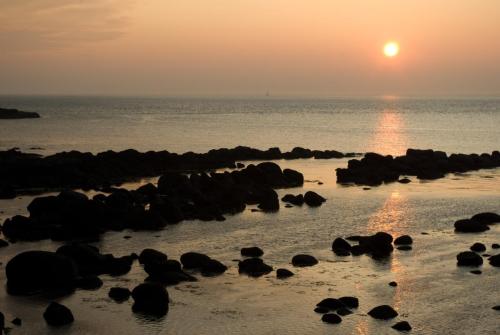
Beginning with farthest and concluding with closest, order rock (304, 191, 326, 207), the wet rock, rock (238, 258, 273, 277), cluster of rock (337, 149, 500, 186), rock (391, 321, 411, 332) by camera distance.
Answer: cluster of rock (337, 149, 500, 186), the wet rock, rock (304, 191, 326, 207), rock (238, 258, 273, 277), rock (391, 321, 411, 332)

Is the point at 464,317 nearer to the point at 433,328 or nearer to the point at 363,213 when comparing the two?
the point at 433,328

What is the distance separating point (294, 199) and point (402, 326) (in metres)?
25.3

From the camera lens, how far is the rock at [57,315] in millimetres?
21797

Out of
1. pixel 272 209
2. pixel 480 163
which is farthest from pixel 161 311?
pixel 480 163

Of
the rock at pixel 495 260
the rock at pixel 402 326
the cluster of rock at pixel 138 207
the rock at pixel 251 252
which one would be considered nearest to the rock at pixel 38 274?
the rock at pixel 251 252

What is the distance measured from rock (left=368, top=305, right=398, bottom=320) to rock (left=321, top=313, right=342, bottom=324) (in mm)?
1256

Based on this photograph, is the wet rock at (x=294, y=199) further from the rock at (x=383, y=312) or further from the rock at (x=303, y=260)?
the rock at (x=383, y=312)

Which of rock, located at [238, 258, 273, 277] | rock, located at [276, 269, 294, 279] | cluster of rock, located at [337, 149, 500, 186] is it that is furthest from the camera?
cluster of rock, located at [337, 149, 500, 186]

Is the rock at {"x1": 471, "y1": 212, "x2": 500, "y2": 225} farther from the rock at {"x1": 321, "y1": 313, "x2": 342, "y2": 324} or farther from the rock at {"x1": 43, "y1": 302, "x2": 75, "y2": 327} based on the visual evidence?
the rock at {"x1": 43, "y1": 302, "x2": 75, "y2": 327}

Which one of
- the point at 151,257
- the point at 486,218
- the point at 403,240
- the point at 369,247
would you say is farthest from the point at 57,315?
the point at 486,218

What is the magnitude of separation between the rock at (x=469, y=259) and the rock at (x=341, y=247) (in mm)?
5061

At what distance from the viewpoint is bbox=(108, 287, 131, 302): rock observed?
79.5ft

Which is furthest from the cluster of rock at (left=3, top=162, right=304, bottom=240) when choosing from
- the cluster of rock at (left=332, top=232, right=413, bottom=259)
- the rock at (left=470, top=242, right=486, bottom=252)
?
the rock at (left=470, top=242, right=486, bottom=252)

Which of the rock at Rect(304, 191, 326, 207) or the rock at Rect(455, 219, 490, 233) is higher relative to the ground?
the rock at Rect(455, 219, 490, 233)
